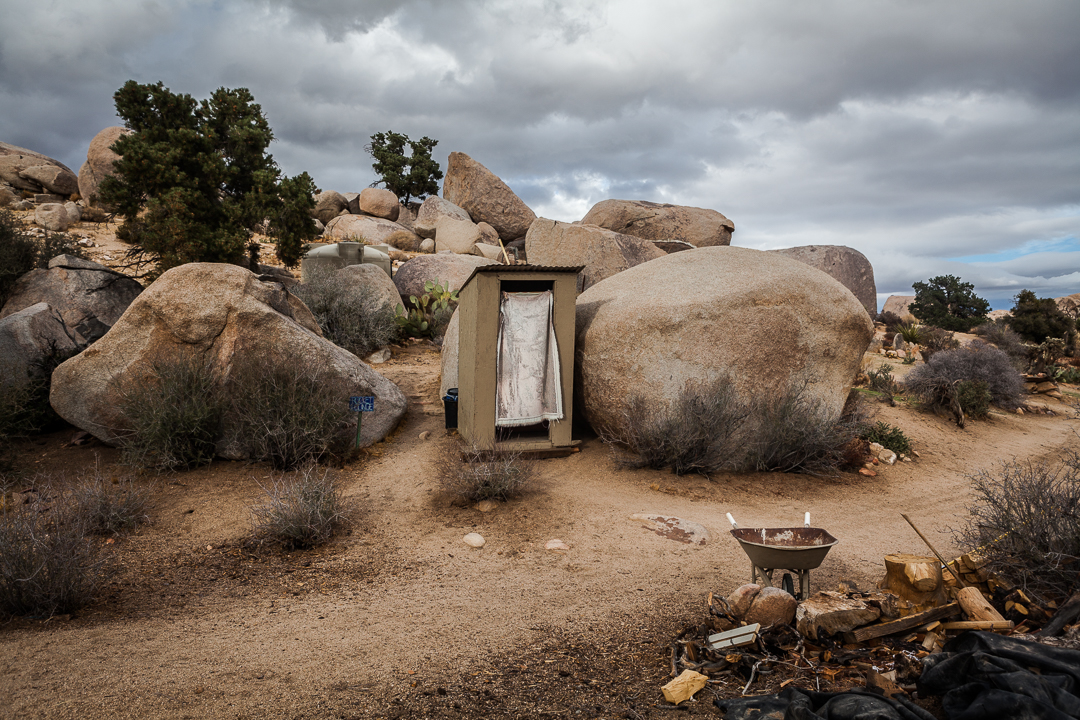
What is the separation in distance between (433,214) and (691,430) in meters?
19.8

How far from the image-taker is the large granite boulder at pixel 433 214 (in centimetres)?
2434

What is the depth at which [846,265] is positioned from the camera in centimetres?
1509

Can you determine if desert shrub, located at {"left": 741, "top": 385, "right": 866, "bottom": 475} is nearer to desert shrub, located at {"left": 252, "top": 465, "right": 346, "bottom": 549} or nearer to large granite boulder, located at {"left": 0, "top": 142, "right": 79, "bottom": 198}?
desert shrub, located at {"left": 252, "top": 465, "right": 346, "bottom": 549}

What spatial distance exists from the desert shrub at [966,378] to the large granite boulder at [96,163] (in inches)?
977

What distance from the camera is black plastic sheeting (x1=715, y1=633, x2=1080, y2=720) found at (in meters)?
2.24

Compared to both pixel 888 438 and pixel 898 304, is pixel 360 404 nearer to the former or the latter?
pixel 888 438

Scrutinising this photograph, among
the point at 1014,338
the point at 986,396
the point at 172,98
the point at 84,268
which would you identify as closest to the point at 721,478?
the point at 986,396

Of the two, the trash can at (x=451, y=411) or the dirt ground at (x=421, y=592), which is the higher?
the trash can at (x=451, y=411)

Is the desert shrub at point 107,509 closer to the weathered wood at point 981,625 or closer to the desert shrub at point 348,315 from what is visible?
the weathered wood at point 981,625

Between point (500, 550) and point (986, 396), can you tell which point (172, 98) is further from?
point (986, 396)

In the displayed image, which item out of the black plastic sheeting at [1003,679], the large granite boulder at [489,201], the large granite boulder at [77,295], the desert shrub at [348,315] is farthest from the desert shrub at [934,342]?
the large granite boulder at [77,295]

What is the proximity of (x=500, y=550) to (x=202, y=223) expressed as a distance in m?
11.6

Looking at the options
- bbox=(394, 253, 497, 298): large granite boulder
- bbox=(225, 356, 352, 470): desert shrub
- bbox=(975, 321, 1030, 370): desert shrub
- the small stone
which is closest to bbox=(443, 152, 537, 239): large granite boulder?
bbox=(394, 253, 497, 298): large granite boulder

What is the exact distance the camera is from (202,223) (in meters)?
13.2
